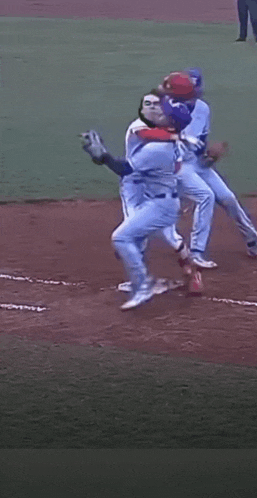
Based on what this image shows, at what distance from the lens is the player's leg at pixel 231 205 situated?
739cm

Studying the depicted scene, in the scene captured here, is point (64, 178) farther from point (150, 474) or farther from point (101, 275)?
point (150, 474)

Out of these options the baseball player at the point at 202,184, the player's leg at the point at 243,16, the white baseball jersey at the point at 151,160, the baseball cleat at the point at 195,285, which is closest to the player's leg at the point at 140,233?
the white baseball jersey at the point at 151,160

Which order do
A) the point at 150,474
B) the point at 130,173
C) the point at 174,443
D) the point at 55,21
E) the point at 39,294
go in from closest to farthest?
1. the point at 150,474
2. the point at 174,443
3. the point at 130,173
4. the point at 39,294
5. the point at 55,21

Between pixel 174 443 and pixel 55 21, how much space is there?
7.24 m

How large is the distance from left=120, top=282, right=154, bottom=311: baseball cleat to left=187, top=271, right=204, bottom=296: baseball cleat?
0.31 meters

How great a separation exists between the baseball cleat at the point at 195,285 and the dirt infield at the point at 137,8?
86.2 inches

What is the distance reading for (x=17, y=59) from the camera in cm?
952

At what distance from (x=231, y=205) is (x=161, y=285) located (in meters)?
0.78

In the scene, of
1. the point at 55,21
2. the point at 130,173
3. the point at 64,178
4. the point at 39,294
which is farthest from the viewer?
the point at 55,21

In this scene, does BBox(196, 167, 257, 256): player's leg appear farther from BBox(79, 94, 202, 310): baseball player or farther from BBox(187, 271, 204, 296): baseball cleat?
BBox(187, 271, 204, 296): baseball cleat

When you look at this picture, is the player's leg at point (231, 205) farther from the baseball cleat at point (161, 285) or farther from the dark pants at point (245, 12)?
the dark pants at point (245, 12)

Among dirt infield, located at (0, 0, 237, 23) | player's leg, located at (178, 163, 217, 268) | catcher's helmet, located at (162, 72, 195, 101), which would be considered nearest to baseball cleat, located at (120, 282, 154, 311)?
player's leg, located at (178, 163, 217, 268)

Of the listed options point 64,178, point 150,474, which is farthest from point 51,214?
point 150,474

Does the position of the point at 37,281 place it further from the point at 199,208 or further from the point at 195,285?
the point at 199,208
